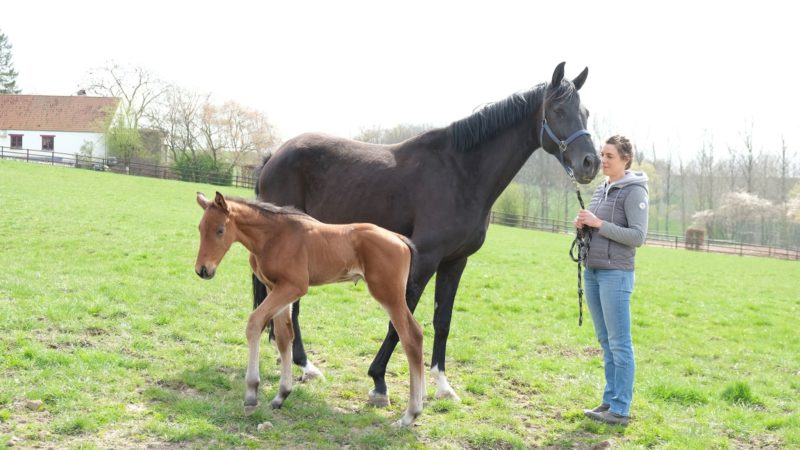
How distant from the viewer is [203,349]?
654 cm

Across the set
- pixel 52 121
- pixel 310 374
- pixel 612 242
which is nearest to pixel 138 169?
pixel 52 121

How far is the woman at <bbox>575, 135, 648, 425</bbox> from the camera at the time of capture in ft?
16.5

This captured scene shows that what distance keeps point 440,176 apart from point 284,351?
2113 millimetres

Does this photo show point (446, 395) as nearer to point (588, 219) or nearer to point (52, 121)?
point (588, 219)

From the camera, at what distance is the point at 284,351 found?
5.07 metres

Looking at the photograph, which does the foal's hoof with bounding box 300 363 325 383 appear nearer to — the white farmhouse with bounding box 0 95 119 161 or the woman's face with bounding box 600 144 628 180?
the woman's face with bounding box 600 144 628 180

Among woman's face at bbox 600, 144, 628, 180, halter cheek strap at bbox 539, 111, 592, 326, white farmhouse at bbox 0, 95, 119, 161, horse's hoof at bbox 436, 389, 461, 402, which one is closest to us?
woman's face at bbox 600, 144, 628, 180

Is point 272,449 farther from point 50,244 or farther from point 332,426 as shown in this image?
point 50,244

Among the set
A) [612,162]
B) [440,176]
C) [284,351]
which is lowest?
[284,351]

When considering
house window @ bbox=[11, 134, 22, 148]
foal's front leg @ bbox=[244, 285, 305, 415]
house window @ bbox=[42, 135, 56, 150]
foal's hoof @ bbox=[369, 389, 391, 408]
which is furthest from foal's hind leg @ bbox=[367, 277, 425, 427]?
house window @ bbox=[11, 134, 22, 148]

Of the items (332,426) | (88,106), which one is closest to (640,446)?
(332,426)

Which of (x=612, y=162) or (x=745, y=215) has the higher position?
(x=745, y=215)

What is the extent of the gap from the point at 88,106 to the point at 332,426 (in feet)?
200

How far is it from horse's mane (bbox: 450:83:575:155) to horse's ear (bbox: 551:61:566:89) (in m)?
0.12
